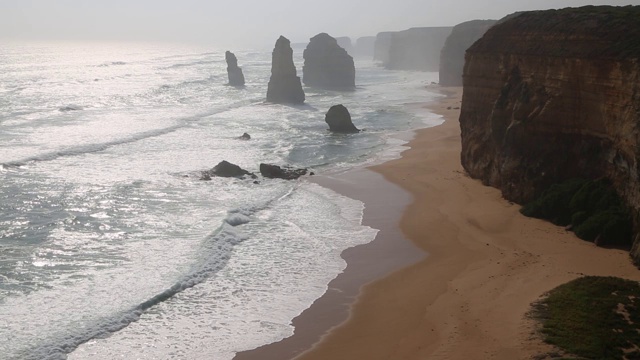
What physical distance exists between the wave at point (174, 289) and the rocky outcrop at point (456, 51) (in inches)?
3133

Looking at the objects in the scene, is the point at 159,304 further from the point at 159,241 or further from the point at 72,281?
the point at 159,241

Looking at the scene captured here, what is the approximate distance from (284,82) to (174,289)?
62120mm

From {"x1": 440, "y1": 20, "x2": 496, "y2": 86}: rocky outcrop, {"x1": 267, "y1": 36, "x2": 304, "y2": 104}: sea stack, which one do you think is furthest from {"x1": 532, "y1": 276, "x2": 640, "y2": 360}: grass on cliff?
{"x1": 440, "y1": 20, "x2": 496, "y2": 86}: rocky outcrop

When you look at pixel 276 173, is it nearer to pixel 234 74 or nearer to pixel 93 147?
pixel 93 147

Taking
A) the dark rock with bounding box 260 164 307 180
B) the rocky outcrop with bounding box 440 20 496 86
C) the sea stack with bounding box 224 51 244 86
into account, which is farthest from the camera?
the sea stack with bounding box 224 51 244 86

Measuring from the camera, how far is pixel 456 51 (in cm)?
10656

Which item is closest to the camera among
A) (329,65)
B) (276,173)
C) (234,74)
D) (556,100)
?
(556,100)

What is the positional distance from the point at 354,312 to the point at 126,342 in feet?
21.4

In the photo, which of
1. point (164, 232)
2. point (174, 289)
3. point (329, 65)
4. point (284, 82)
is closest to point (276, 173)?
point (164, 232)

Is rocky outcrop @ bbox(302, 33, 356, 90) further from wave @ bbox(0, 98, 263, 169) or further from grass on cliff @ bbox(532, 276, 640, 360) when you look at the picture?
grass on cliff @ bbox(532, 276, 640, 360)

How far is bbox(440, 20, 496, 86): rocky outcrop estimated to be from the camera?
105m

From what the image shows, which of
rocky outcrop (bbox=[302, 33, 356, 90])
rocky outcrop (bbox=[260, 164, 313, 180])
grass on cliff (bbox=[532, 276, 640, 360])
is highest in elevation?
rocky outcrop (bbox=[302, 33, 356, 90])

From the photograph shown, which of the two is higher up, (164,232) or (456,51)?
(456,51)

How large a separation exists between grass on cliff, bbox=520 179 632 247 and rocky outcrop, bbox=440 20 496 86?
79804 mm
